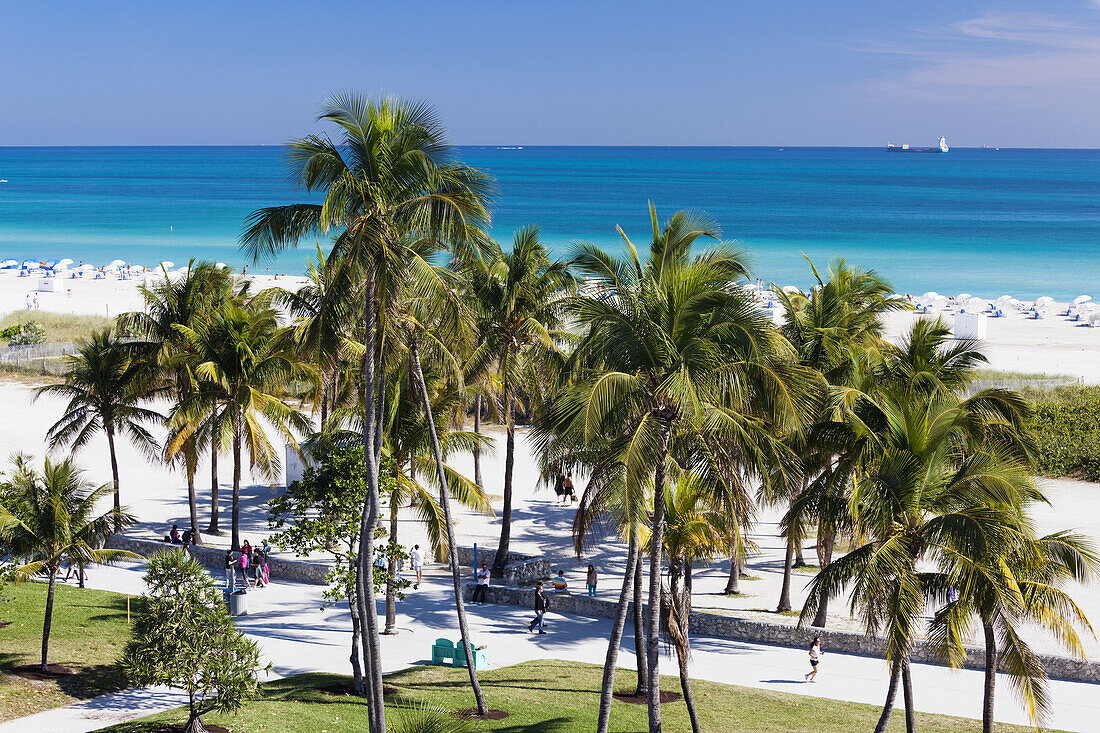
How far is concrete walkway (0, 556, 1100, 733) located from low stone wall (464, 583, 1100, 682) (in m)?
0.23

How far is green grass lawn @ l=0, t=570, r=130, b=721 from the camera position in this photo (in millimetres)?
17469

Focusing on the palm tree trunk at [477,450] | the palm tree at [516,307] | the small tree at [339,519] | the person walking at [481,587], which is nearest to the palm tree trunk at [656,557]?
the small tree at [339,519]

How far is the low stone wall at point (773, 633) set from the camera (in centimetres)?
1966

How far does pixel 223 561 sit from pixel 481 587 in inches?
274

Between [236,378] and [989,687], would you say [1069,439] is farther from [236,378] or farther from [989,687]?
[236,378]

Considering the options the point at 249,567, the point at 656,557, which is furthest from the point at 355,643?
the point at 249,567

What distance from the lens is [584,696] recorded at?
18797 mm

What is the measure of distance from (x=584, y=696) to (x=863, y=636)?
6.24m

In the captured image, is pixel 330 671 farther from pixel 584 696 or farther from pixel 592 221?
pixel 592 221

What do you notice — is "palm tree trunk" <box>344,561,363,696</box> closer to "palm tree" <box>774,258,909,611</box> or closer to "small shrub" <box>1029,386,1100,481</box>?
"palm tree" <box>774,258,909,611</box>

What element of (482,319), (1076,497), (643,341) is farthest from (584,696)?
(1076,497)

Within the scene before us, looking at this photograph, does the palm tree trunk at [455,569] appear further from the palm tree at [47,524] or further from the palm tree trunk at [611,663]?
the palm tree at [47,524]

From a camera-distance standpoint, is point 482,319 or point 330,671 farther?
point 482,319

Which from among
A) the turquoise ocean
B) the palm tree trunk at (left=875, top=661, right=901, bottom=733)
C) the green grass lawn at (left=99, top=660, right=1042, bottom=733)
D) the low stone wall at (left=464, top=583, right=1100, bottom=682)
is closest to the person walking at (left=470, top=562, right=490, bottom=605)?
the low stone wall at (left=464, top=583, right=1100, bottom=682)
